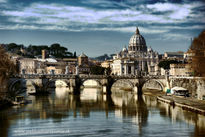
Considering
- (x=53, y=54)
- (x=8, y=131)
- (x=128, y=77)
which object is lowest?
(x=8, y=131)

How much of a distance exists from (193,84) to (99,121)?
21.8m

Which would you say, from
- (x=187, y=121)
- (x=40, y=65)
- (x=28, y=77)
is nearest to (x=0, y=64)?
(x=28, y=77)

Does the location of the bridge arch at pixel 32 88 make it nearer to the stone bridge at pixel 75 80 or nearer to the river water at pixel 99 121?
the stone bridge at pixel 75 80

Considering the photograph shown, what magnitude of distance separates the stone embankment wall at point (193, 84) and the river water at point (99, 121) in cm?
434

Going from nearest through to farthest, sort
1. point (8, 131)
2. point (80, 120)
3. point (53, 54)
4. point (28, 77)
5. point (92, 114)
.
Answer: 1. point (8, 131)
2. point (80, 120)
3. point (92, 114)
4. point (28, 77)
5. point (53, 54)

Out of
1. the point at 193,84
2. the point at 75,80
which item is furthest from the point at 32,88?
the point at 193,84

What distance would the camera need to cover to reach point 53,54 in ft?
482

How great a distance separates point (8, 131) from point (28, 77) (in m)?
30.4

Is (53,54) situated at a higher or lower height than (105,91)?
higher

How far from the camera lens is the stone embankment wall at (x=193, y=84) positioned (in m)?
39.4

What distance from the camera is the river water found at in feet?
81.9

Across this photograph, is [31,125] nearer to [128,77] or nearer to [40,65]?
[128,77]

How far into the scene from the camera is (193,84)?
154 feet

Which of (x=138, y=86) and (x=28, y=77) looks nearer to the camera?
(x=28, y=77)
